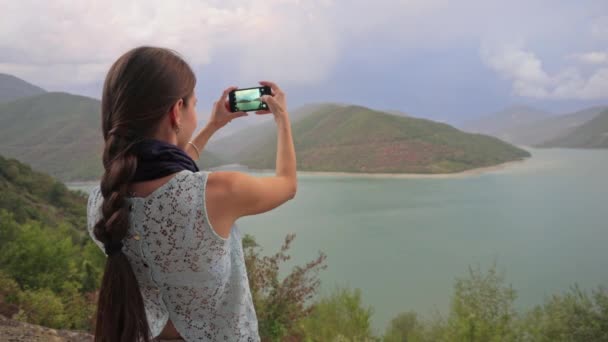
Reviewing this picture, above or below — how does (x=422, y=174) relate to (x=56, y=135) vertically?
below

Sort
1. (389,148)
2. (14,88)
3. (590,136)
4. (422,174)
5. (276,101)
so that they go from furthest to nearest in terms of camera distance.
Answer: (14,88), (590,136), (389,148), (422,174), (276,101)

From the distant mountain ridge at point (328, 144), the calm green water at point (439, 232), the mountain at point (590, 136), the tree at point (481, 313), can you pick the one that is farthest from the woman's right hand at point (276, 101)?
the mountain at point (590, 136)

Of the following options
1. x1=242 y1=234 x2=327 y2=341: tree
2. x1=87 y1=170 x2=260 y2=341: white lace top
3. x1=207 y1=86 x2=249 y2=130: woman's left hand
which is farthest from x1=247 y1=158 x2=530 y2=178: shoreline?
x1=87 y1=170 x2=260 y2=341: white lace top

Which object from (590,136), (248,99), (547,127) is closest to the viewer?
(248,99)

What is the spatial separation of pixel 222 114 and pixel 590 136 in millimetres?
92713

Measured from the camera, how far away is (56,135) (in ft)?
176

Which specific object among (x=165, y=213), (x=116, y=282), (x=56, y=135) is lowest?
(x=116, y=282)

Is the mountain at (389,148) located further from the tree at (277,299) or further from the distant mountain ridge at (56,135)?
the tree at (277,299)

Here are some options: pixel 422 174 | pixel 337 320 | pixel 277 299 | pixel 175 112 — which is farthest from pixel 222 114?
pixel 422 174

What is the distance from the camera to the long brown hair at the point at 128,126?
29.5 inches

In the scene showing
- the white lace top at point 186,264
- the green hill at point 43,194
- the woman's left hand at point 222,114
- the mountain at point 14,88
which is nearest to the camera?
the white lace top at point 186,264

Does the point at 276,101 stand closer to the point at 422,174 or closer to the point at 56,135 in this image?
the point at 422,174

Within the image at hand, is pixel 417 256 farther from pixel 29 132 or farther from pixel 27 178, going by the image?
pixel 29 132

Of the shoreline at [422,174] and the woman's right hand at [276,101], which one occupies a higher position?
the woman's right hand at [276,101]
